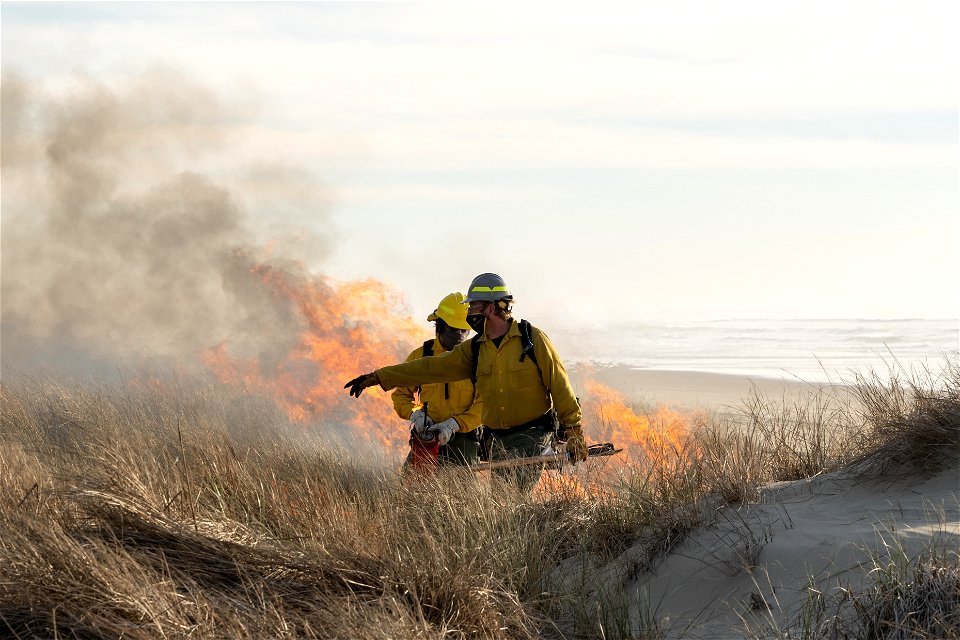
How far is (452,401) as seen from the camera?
7754 mm

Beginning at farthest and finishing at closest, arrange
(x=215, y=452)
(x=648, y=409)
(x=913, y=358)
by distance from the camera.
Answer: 1. (x=913, y=358)
2. (x=648, y=409)
3. (x=215, y=452)

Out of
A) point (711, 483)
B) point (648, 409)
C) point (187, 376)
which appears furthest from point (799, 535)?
point (187, 376)

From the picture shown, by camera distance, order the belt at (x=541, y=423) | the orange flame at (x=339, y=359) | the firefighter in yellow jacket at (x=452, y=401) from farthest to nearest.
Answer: the orange flame at (x=339, y=359)
the firefighter in yellow jacket at (x=452, y=401)
the belt at (x=541, y=423)

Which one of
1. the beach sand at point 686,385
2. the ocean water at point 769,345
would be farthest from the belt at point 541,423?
the ocean water at point 769,345

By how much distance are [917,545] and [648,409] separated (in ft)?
36.8

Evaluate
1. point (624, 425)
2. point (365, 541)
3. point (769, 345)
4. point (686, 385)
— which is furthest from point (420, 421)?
point (769, 345)

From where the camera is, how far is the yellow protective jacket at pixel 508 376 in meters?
6.86

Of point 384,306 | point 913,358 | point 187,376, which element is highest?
point 384,306

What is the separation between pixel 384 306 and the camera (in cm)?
1611

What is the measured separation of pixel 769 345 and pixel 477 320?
107 feet

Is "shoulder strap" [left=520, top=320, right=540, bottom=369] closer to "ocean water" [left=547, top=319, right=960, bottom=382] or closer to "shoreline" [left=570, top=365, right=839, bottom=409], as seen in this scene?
"shoreline" [left=570, top=365, right=839, bottom=409]

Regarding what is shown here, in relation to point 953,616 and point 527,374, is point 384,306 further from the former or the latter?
point 953,616

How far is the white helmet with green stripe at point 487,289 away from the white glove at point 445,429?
1.16 m

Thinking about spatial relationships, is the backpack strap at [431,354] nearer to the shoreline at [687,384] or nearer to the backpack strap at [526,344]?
the backpack strap at [526,344]
